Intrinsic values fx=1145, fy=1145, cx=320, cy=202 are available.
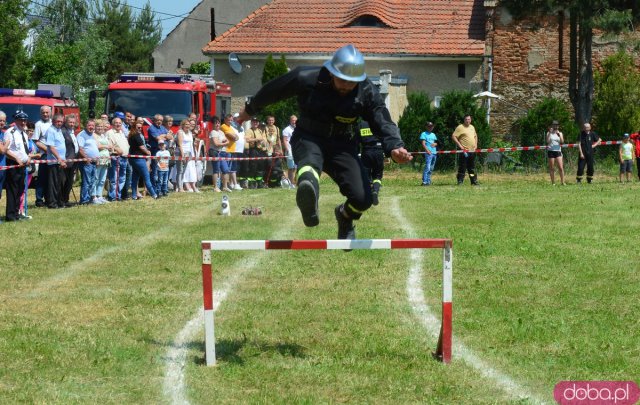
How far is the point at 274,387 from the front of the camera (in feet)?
23.5

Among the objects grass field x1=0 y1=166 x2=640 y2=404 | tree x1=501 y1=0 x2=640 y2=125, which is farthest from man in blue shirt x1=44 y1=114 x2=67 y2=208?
tree x1=501 y1=0 x2=640 y2=125

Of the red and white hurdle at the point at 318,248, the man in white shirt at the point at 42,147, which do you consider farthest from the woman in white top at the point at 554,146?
the red and white hurdle at the point at 318,248

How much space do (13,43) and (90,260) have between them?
31557 mm

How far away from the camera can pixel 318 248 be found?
7.62 meters

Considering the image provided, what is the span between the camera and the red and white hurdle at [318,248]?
7.57 meters

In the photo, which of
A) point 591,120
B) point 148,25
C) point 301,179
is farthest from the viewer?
point 148,25

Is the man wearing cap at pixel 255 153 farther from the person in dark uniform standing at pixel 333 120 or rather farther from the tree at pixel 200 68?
the tree at pixel 200 68

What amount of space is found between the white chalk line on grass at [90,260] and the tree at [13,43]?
2547 cm

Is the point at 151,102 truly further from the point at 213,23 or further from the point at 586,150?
the point at 213,23

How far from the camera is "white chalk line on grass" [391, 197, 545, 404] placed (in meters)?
7.07

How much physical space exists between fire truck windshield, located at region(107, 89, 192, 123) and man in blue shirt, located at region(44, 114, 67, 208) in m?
7.50

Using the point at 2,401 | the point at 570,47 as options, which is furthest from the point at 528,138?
the point at 2,401

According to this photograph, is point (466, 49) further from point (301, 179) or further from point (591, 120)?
point (301, 179)

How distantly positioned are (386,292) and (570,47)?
29.3 meters
